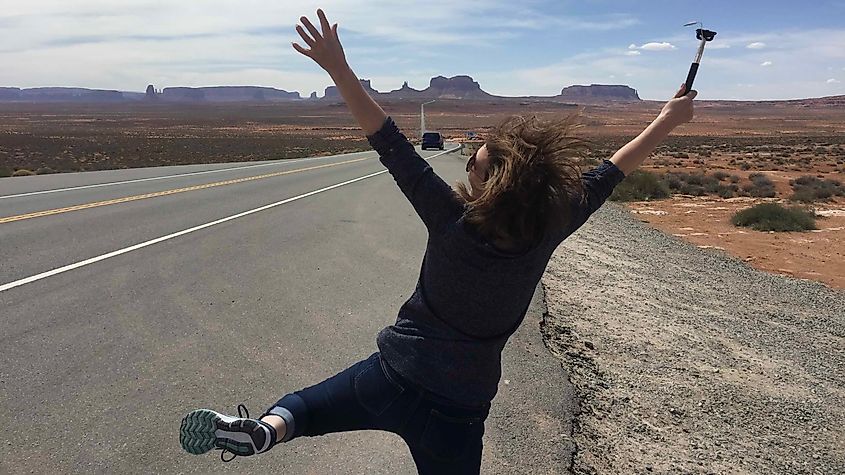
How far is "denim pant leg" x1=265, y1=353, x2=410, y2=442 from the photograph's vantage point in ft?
7.41

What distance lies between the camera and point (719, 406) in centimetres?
524

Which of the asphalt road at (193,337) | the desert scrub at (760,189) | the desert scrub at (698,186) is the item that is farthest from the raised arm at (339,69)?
the desert scrub at (760,189)

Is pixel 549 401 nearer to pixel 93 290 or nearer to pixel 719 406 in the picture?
pixel 719 406

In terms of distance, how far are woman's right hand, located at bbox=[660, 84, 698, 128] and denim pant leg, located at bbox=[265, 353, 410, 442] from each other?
1439 millimetres

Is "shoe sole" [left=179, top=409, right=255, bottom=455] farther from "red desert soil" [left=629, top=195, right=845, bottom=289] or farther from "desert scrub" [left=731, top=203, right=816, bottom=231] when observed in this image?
"desert scrub" [left=731, top=203, right=816, bottom=231]

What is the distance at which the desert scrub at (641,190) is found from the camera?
27.8 metres

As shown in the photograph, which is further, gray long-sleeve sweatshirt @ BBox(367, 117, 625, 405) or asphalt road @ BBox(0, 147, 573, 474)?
asphalt road @ BBox(0, 147, 573, 474)

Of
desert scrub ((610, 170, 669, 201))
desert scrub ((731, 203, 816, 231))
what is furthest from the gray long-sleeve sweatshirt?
desert scrub ((610, 170, 669, 201))

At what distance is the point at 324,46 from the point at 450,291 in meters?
0.80

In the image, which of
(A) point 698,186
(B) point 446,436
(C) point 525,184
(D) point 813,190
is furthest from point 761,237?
(C) point 525,184

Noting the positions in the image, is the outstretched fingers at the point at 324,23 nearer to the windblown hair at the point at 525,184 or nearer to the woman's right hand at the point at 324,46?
the woman's right hand at the point at 324,46

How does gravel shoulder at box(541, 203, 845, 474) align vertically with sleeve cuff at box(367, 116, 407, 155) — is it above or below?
below

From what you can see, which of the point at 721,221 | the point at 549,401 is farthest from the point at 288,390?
the point at 721,221

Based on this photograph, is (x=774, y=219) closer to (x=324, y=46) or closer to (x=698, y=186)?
(x=698, y=186)
